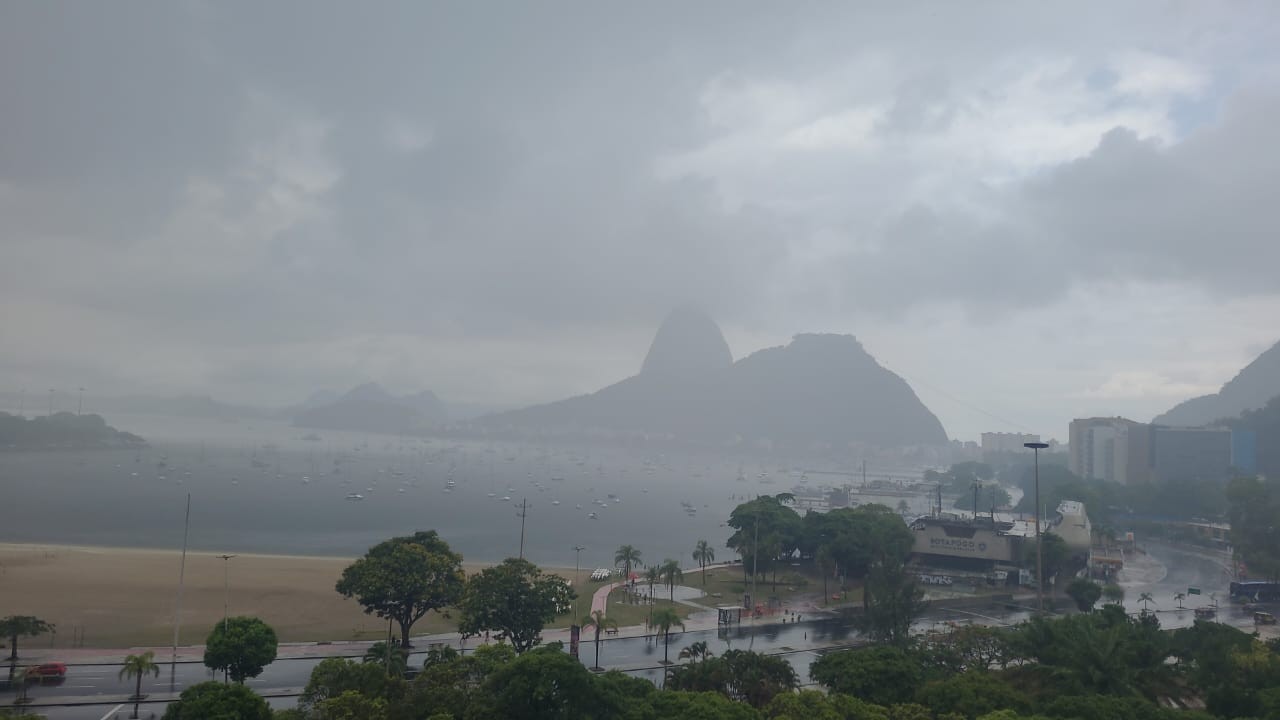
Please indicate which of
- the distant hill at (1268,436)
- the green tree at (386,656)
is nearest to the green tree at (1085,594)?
the green tree at (386,656)

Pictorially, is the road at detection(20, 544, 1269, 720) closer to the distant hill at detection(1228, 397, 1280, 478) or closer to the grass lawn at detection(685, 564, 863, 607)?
the grass lawn at detection(685, 564, 863, 607)

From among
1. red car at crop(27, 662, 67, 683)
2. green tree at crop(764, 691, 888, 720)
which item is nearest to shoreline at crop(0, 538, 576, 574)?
red car at crop(27, 662, 67, 683)

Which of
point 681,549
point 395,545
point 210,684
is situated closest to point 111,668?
point 395,545

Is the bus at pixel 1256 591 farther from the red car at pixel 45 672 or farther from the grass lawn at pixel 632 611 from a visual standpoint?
the red car at pixel 45 672

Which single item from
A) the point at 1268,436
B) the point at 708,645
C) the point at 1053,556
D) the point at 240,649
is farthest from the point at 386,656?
the point at 1268,436

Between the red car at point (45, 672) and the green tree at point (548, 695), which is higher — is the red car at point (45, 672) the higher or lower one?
the lower one

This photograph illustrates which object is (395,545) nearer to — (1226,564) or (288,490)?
(1226,564)

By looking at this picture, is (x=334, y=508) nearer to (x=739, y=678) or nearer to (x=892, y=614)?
(x=892, y=614)
